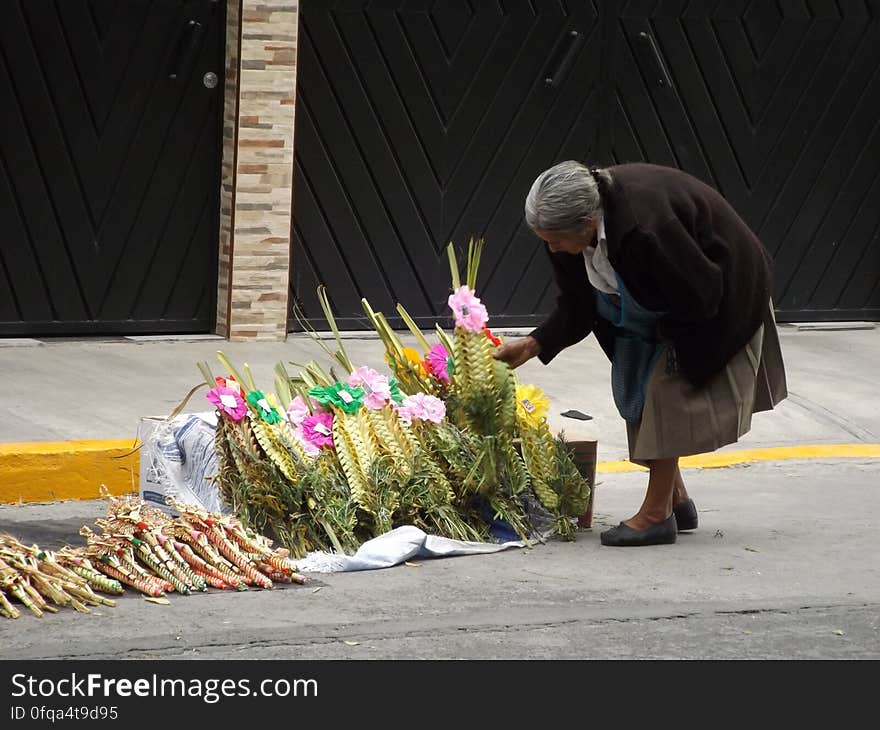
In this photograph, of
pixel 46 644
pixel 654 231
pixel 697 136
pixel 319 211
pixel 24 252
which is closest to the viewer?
pixel 46 644

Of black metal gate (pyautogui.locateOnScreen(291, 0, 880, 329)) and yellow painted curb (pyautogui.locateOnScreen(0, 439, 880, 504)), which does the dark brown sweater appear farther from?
black metal gate (pyautogui.locateOnScreen(291, 0, 880, 329))

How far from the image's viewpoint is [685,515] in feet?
21.7

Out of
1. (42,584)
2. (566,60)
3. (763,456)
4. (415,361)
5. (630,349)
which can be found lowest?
(763,456)

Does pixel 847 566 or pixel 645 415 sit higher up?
pixel 645 415

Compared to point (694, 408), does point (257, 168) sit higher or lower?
higher

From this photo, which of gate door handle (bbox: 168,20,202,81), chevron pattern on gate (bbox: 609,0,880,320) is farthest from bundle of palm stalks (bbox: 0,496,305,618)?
chevron pattern on gate (bbox: 609,0,880,320)

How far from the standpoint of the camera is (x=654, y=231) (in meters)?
5.79

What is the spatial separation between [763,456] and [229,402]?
125 inches

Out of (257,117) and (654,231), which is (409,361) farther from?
(257,117)

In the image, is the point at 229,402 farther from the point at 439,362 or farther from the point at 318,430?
the point at 439,362

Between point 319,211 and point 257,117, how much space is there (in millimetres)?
761

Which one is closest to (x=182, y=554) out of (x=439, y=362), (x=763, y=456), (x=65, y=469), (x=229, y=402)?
(x=229, y=402)

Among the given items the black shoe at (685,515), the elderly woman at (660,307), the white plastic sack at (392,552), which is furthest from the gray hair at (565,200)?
the black shoe at (685,515)

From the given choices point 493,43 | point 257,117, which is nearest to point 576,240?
point 257,117
